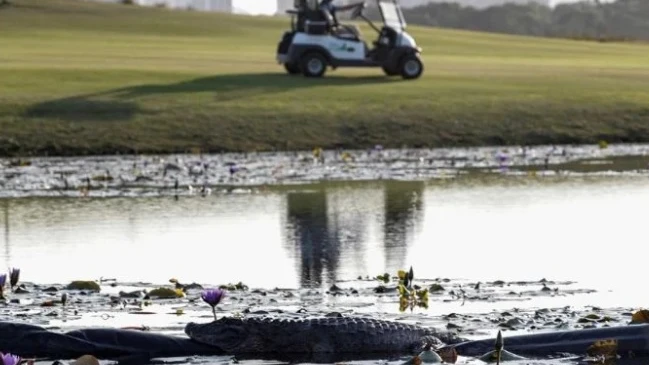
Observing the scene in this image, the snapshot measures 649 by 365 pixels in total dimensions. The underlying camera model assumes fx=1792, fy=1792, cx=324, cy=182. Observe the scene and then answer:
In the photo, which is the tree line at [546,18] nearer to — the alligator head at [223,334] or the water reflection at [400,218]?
the water reflection at [400,218]

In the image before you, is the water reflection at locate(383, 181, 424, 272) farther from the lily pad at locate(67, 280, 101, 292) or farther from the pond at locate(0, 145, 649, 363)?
the lily pad at locate(67, 280, 101, 292)

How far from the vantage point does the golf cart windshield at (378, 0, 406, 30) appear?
137 feet

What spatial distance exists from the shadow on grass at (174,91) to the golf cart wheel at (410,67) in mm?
370

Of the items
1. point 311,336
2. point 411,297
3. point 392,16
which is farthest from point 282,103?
point 311,336

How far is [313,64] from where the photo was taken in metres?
40.4

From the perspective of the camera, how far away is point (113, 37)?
58.6m

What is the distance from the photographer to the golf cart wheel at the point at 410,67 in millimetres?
40531

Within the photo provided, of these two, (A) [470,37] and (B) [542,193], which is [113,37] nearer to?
(A) [470,37]

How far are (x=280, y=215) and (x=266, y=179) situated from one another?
5026 millimetres

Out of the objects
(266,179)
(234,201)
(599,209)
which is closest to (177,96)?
(266,179)

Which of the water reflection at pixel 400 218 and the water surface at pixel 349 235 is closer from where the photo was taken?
the water surface at pixel 349 235

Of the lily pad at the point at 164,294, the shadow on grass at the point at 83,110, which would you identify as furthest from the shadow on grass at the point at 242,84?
the lily pad at the point at 164,294

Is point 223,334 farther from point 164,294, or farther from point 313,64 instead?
point 313,64

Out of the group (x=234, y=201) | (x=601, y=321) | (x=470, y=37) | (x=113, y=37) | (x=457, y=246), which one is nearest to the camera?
(x=601, y=321)
